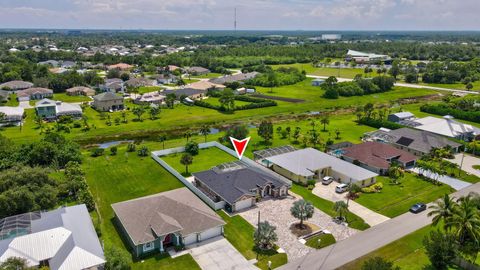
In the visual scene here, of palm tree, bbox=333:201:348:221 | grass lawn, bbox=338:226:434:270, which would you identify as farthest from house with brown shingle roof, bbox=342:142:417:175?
grass lawn, bbox=338:226:434:270

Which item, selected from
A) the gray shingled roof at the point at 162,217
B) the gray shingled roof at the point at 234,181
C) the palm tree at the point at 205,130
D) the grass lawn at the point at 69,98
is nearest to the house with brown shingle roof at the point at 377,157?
the gray shingled roof at the point at 234,181

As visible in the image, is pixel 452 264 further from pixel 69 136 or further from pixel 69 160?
pixel 69 136

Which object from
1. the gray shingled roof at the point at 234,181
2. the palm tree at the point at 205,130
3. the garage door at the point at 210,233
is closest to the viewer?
the garage door at the point at 210,233

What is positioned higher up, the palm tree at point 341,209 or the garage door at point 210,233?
the palm tree at point 341,209

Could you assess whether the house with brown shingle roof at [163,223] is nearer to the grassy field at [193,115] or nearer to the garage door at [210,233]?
the garage door at [210,233]

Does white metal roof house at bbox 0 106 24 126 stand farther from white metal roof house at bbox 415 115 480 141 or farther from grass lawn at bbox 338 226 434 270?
white metal roof house at bbox 415 115 480 141

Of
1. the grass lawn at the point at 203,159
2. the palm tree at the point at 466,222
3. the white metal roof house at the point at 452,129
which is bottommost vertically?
the grass lawn at the point at 203,159

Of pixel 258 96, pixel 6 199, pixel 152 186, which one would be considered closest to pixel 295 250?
pixel 152 186
